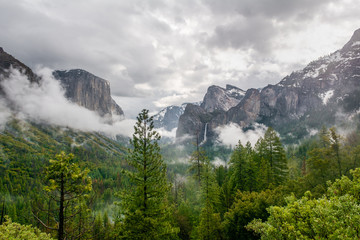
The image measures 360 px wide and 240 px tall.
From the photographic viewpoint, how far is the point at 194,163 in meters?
36.2

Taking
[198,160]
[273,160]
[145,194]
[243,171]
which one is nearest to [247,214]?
[243,171]

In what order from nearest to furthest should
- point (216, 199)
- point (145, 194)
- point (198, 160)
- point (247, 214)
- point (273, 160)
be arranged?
point (145, 194) → point (247, 214) → point (216, 199) → point (273, 160) → point (198, 160)

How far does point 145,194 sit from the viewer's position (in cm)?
1723

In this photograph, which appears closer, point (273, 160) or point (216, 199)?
point (216, 199)

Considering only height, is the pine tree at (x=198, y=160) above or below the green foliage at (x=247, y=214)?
above

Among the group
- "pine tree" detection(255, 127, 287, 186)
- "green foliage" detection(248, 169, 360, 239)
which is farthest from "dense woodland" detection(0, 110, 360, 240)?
"pine tree" detection(255, 127, 287, 186)

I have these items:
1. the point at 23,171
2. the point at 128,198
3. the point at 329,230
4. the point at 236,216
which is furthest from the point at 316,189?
the point at 23,171

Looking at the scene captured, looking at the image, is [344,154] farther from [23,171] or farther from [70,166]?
[23,171]

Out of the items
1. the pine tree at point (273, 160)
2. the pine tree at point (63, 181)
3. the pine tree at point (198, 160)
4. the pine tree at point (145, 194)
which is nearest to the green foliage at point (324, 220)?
the pine tree at point (145, 194)

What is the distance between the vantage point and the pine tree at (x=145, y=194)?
15938 millimetres

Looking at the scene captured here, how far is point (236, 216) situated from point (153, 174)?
12.9 m

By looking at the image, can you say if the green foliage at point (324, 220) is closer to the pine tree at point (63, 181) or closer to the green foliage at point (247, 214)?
the green foliage at point (247, 214)

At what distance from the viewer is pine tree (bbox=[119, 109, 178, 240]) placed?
15.9 m

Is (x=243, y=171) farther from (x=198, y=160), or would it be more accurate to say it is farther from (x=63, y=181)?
(x=63, y=181)
